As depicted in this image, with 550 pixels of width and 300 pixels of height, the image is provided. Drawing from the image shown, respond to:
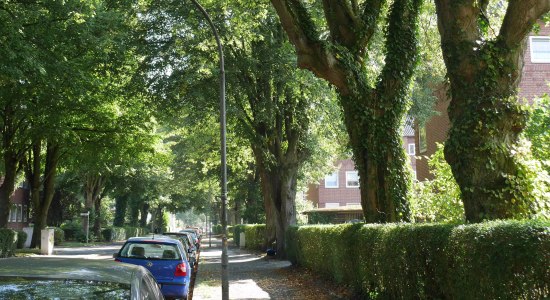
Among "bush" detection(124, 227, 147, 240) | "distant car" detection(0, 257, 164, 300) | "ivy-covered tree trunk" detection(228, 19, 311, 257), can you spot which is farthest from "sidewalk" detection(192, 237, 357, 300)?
"bush" detection(124, 227, 147, 240)

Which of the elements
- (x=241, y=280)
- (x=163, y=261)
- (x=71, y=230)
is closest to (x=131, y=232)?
(x=71, y=230)

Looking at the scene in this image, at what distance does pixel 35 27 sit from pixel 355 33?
10.9 m

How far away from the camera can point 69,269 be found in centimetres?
430

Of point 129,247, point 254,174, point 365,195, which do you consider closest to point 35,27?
point 129,247

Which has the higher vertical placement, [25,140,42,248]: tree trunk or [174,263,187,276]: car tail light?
[25,140,42,248]: tree trunk

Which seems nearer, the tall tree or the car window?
the car window

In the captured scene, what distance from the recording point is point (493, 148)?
881 cm

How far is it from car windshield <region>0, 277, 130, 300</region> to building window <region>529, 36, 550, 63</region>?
2434 centimetres

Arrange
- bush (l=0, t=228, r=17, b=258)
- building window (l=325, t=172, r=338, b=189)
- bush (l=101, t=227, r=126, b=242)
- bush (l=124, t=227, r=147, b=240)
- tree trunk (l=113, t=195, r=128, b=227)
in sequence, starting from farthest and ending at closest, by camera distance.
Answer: tree trunk (l=113, t=195, r=128, b=227), bush (l=124, t=227, r=147, b=240), building window (l=325, t=172, r=338, b=189), bush (l=101, t=227, r=126, b=242), bush (l=0, t=228, r=17, b=258)

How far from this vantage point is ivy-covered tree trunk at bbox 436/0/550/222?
877cm

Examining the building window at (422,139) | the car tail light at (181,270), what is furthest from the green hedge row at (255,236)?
the car tail light at (181,270)

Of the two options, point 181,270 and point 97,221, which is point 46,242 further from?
point 97,221

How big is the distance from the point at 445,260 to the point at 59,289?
541 centimetres

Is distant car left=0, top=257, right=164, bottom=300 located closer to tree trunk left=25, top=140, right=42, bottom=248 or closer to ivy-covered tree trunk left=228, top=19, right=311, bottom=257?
ivy-covered tree trunk left=228, top=19, right=311, bottom=257
